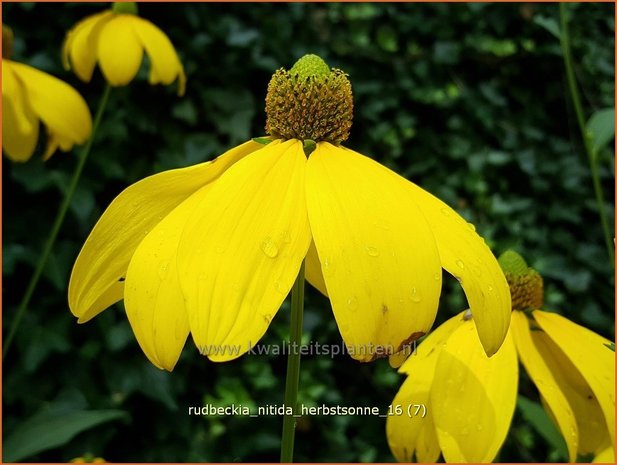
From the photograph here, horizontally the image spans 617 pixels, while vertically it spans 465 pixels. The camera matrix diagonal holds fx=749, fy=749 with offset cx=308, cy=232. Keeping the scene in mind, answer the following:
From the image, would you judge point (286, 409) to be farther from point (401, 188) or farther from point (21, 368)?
point (21, 368)

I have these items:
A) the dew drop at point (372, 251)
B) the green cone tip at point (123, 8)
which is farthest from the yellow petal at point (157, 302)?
the green cone tip at point (123, 8)

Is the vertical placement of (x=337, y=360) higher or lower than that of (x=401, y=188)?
lower

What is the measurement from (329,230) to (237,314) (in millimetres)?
65

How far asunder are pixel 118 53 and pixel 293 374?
27.9 inches

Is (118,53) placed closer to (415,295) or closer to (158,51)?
(158,51)

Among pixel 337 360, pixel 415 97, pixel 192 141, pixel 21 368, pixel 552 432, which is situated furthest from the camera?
pixel 415 97

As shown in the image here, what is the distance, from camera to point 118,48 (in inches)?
38.6

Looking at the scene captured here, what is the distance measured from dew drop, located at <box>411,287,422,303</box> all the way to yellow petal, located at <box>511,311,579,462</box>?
9.1 inches

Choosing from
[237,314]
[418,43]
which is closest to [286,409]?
[237,314]

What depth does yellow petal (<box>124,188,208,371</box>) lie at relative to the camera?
0.39 m

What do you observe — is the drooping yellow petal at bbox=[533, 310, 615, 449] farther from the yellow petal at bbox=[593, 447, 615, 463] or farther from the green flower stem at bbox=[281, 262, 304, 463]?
the green flower stem at bbox=[281, 262, 304, 463]

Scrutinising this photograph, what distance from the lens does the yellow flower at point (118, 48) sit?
3.17 feet

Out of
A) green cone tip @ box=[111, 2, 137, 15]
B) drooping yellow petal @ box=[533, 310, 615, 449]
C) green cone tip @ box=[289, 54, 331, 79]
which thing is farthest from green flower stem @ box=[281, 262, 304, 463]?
green cone tip @ box=[111, 2, 137, 15]

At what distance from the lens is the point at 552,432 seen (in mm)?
660
